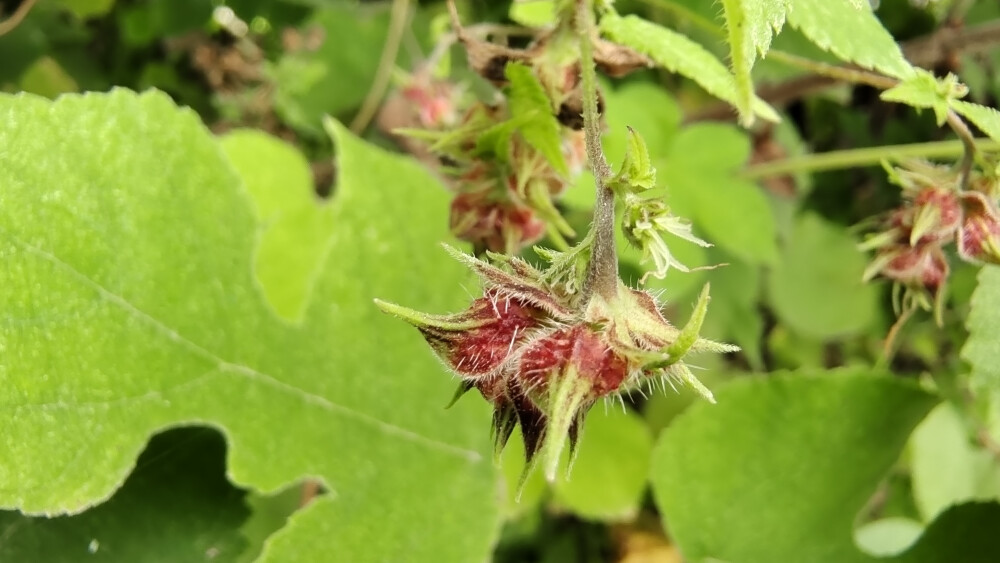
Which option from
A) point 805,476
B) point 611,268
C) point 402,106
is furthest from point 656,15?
point 611,268

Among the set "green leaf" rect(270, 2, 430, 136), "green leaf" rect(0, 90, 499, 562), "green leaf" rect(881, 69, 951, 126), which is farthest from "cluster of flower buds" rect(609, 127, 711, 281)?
"green leaf" rect(270, 2, 430, 136)

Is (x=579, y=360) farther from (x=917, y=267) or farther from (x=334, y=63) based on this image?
(x=334, y=63)

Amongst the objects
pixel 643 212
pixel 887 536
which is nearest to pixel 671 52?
pixel 643 212

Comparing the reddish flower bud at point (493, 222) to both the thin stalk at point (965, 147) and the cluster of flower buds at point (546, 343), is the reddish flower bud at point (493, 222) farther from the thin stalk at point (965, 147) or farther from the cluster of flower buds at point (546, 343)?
the thin stalk at point (965, 147)

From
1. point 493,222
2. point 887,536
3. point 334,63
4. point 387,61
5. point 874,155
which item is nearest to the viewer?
point 493,222

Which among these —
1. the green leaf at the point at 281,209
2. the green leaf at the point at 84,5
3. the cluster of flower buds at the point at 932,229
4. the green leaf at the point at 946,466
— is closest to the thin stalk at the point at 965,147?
the cluster of flower buds at the point at 932,229

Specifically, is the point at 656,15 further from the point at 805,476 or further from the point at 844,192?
the point at 805,476

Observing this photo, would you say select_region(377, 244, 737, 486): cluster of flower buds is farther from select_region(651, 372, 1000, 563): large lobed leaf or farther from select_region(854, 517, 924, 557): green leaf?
select_region(854, 517, 924, 557): green leaf
